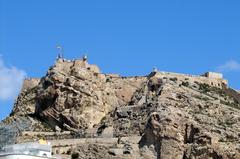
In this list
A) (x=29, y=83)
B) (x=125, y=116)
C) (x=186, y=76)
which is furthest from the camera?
(x=29, y=83)

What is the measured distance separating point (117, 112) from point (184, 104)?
10576 mm

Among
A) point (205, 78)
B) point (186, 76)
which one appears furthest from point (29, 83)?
point (205, 78)

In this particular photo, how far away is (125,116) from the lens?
113250mm

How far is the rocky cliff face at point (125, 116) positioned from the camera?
100312 mm

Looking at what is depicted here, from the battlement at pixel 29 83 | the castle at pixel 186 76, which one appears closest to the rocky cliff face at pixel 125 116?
the castle at pixel 186 76

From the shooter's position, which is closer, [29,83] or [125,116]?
[125,116]

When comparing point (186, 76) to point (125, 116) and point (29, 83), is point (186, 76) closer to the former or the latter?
point (125, 116)

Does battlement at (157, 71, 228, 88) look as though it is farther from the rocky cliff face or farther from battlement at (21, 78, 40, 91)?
battlement at (21, 78, 40, 91)

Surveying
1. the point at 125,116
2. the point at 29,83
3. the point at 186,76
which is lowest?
the point at 125,116

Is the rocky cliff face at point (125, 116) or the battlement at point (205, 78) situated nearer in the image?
the rocky cliff face at point (125, 116)

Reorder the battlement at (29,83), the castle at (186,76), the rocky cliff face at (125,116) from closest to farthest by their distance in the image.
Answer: the rocky cliff face at (125,116), the castle at (186,76), the battlement at (29,83)

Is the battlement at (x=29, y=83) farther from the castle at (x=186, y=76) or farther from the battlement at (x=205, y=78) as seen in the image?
the battlement at (x=205, y=78)

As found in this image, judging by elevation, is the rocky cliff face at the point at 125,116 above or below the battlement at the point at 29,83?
below

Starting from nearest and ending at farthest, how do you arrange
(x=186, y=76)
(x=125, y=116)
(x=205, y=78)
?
(x=125, y=116), (x=186, y=76), (x=205, y=78)
